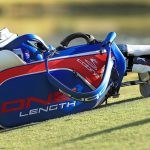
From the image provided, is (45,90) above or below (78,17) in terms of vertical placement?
above

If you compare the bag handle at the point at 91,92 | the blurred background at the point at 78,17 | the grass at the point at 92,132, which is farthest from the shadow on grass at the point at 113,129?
the blurred background at the point at 78,17

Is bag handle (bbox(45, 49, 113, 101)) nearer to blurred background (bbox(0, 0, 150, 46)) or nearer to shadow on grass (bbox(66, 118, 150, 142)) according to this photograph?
shadow on grass (bbox(66, 118, 150, 142))

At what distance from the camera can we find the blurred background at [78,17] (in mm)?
32188

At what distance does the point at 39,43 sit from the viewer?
7.50 metres

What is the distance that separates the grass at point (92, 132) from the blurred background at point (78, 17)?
1999 centimetres

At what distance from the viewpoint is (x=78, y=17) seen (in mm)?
42094

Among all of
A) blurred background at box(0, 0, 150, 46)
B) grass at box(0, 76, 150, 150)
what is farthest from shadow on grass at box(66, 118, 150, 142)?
blurred background at box(0, 0, 150, 46)

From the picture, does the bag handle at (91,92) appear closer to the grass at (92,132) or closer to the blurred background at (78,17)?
the grass at (92,132)

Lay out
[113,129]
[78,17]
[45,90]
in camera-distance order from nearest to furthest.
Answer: [113,129]
[45,90]
[78,17]

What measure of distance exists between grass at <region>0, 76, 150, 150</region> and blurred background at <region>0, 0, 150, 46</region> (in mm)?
19989

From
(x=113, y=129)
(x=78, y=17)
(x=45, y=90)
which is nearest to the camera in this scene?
(x=113, y=129)

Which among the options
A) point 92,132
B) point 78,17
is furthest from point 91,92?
point 78,17

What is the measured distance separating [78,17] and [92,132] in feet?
119

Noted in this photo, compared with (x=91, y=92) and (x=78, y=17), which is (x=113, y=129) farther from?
(x=78, y=17)
